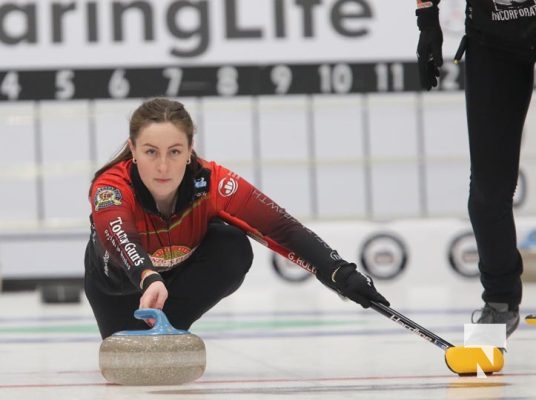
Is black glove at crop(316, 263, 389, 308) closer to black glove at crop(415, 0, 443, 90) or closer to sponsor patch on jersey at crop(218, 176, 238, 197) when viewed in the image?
sponsor patch on jersey at crop(218, 176, 238, 197)

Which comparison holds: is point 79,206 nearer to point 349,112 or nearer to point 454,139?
point 349,112

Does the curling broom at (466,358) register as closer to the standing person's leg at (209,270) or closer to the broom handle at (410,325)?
the broom handle at (410,325)

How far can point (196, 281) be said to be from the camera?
167 inches

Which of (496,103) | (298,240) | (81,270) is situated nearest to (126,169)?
(298,240)

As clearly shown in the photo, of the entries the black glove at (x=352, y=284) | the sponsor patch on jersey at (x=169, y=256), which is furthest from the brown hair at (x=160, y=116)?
the black glove at (x=352, y=284)

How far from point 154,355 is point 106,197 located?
604mm

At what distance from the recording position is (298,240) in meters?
3.83

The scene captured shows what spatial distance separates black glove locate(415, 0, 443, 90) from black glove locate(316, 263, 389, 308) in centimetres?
80

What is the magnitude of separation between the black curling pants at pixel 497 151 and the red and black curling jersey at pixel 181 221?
696mm

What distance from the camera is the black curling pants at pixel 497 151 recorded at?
4.18m

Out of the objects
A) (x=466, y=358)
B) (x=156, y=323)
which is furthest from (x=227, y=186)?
(x=466, y=358)

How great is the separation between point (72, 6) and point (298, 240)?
35.8 feet

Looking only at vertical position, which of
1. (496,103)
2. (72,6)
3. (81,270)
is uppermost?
(72,6)

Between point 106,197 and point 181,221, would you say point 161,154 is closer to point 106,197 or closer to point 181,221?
point 106,197
